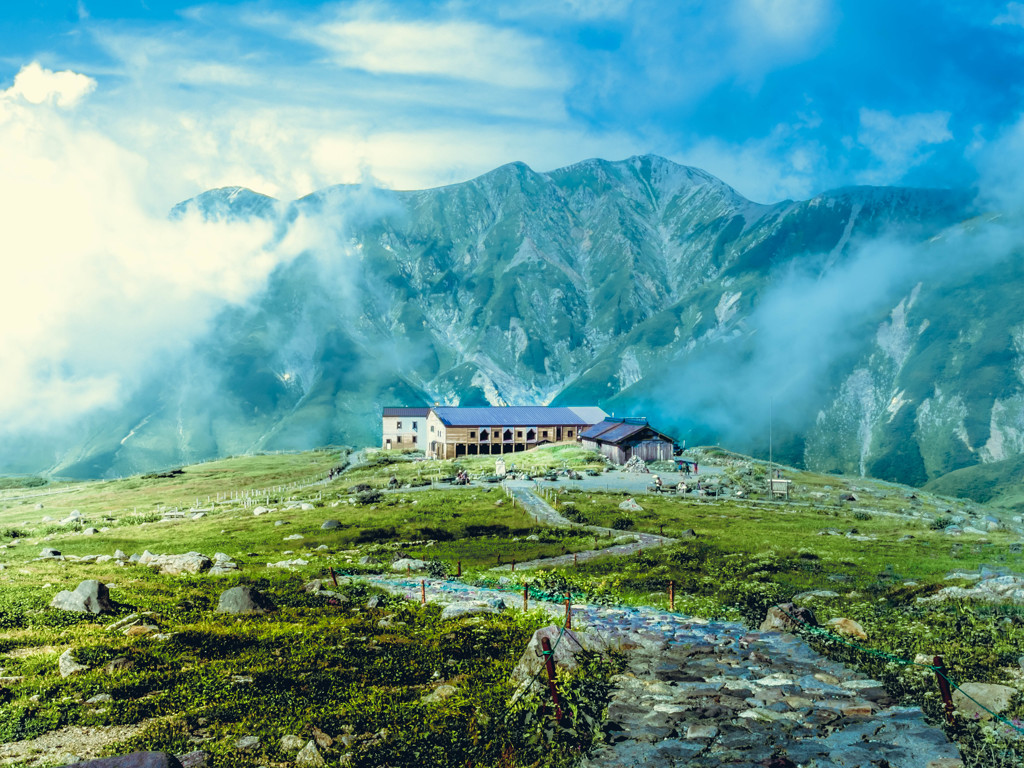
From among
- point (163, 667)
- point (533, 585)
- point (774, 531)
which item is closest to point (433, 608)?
point (533, 585)

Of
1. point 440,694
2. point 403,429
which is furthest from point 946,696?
point 403,429

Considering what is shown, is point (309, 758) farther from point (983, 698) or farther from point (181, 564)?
point (181, 564)

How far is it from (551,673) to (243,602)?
1647cm

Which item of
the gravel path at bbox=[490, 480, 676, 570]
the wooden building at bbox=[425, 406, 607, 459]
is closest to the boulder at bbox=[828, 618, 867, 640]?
the gravel path at bbox=[490, 480, 676, 570]

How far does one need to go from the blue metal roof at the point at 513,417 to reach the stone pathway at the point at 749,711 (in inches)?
5459

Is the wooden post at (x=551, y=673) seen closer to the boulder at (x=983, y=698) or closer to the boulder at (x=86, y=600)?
the boulder at (x=983, y=698)

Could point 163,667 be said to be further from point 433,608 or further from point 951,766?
point 951,766

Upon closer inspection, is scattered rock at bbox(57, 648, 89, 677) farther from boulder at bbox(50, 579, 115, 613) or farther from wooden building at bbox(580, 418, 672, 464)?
wooden building at bbox(580, 418, 672, 464)

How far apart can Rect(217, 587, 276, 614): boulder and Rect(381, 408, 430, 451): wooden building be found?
159282 mm

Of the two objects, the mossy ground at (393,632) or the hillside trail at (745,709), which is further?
the mossy ground at (393,632)

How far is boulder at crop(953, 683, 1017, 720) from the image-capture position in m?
15.2

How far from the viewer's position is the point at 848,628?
23000 millimetres

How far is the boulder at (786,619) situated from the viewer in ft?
79.0

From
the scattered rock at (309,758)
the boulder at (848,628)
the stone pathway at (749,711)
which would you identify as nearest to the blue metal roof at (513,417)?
the boulder at (848,628)
